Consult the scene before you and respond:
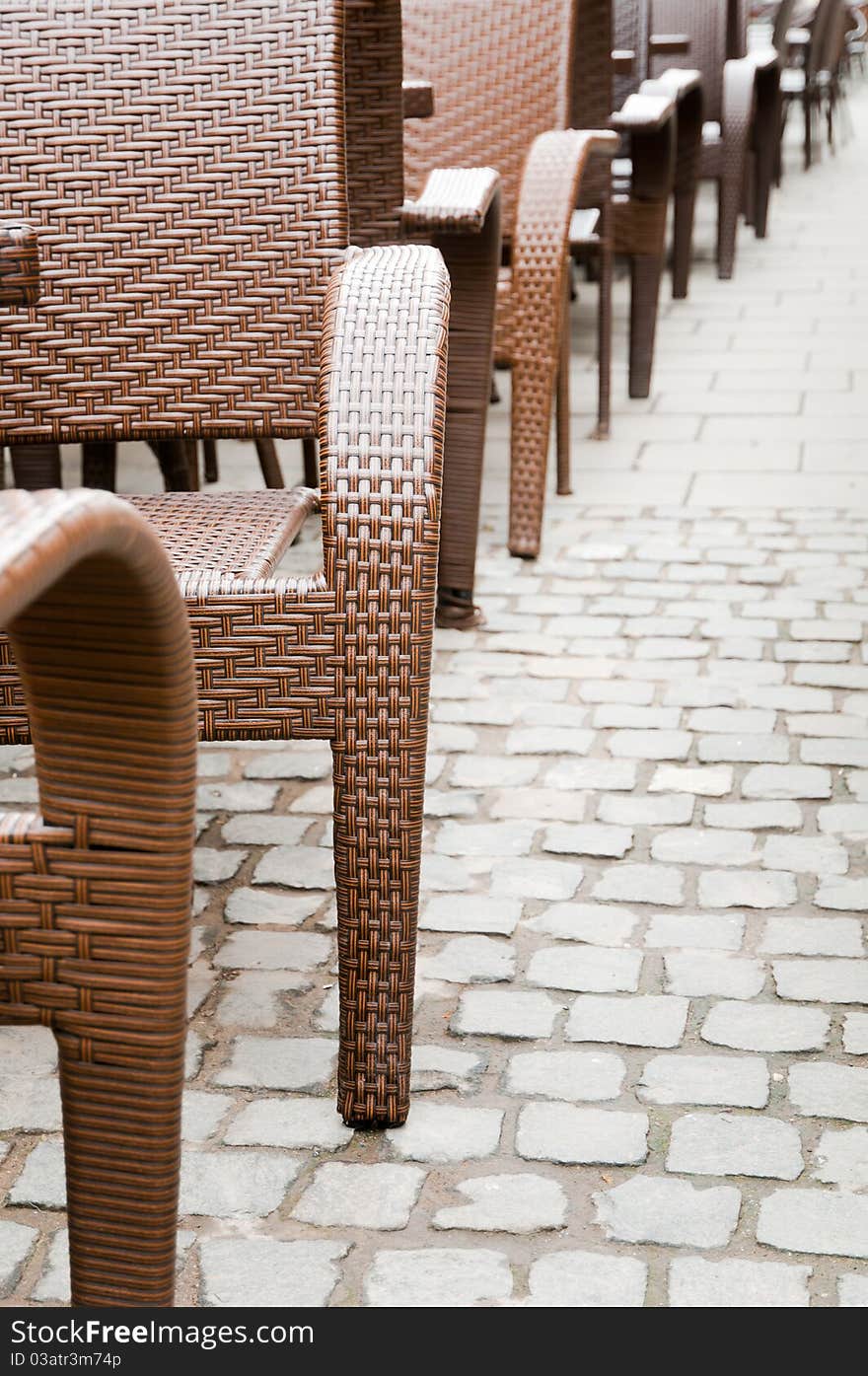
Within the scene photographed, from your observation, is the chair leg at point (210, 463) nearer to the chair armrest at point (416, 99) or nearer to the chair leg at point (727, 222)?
the chair armrest at point (416, 99)

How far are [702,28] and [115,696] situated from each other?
6.53 metres

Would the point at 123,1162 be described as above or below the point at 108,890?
below

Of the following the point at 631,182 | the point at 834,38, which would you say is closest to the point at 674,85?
the point at 631,182

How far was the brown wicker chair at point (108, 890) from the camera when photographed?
0.92 metres

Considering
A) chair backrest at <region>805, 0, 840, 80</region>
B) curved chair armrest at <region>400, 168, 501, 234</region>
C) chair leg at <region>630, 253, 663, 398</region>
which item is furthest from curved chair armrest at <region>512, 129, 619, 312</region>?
chair backrest at <region>805, 0, 840, 80</region>

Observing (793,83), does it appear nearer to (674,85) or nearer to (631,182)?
(674,85)

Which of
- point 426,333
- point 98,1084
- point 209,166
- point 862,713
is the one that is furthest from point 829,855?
point 98,1084

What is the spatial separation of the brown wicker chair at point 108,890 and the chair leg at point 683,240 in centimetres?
571

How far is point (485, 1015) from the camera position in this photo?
6.41 ft

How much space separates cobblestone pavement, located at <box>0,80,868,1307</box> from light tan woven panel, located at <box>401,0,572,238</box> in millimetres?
1070

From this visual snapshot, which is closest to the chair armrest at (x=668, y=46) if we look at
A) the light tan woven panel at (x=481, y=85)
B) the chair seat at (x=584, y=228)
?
the chair seat at (x=584, y=228)

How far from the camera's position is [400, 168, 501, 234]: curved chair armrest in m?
2.99

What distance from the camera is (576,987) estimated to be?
2.01 meters

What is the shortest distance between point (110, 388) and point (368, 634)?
616mm
